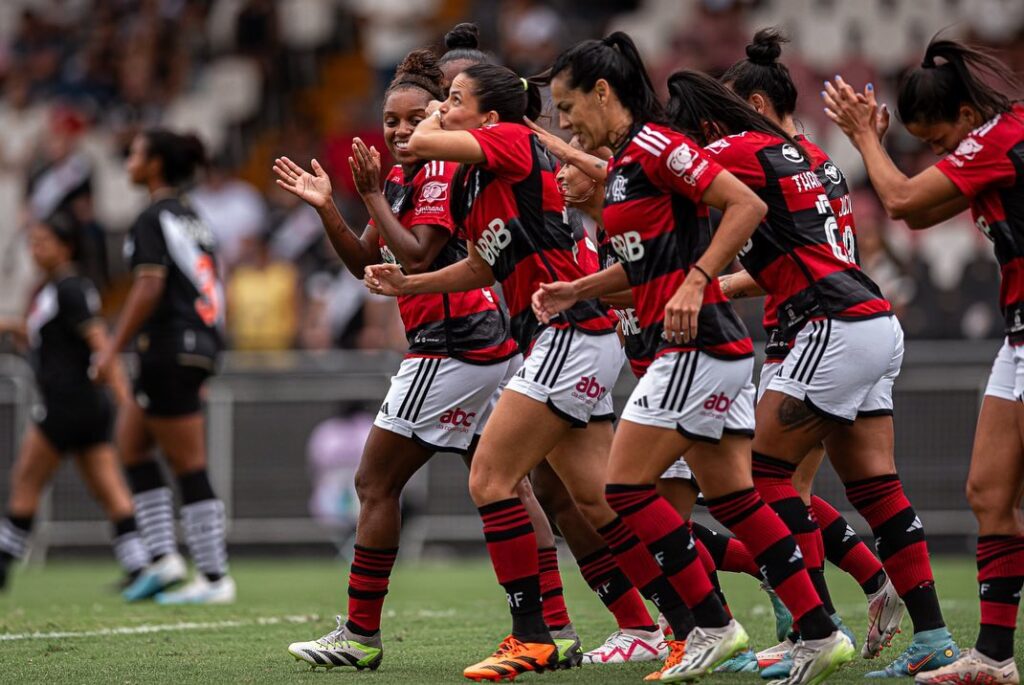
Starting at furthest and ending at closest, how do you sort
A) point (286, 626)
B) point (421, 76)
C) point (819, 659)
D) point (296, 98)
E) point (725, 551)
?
point (296, 98), point (286, 626), point (725, 551), point (421, 76), point (819, 659)

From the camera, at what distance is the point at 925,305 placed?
1428cm

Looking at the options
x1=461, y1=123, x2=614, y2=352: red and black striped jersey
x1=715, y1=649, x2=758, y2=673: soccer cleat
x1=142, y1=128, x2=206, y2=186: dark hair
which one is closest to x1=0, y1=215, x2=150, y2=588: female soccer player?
x1=142, y1=128, x2=206, y2=186: dark hair

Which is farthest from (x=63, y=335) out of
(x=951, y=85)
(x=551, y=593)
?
(x=951, y=85)

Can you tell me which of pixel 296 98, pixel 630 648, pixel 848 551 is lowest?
pixel 630 648

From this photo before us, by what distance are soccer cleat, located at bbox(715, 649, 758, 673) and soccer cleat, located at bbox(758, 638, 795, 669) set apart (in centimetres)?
4

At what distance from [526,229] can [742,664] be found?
1985mm

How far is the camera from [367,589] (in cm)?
689

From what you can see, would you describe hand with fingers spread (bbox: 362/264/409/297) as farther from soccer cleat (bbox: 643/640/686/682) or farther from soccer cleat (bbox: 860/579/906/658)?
soccer cleat (bbox: 860/579/906/658)

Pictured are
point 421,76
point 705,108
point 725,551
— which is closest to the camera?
point 705,108

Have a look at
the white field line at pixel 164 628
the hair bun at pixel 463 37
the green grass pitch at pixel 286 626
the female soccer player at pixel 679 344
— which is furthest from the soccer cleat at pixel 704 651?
the white field line at pixel 164 628

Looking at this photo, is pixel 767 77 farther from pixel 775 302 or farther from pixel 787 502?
pixel 787 502

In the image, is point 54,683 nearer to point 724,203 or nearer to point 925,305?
point 724,203

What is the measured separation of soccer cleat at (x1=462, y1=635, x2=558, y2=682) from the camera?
6.30 metres

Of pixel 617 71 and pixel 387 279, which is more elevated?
pixel 617 71
